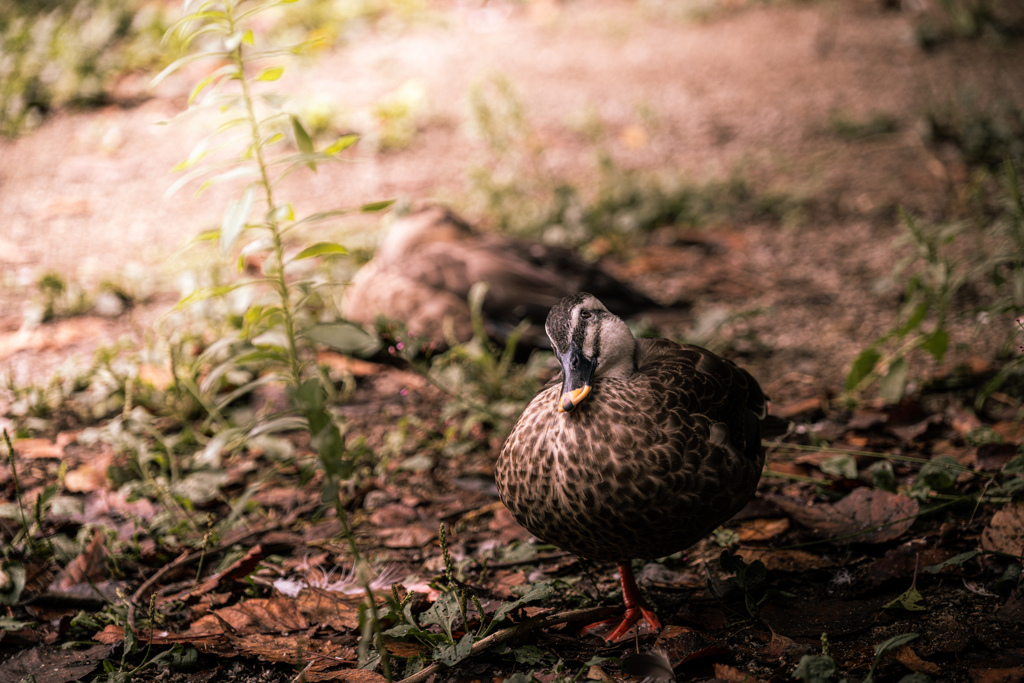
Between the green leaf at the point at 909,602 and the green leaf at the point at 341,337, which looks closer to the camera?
the green leaf at the point at 341,337

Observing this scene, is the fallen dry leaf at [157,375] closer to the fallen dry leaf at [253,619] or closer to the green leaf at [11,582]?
the green leaf at [11,582]

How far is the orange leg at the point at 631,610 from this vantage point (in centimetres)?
222

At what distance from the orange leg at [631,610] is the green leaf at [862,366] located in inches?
59.6

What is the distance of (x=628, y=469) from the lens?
2.03 meters

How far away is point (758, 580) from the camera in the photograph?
2.31 meters

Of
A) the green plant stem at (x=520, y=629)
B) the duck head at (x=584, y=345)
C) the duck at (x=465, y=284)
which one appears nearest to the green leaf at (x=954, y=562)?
the green plant stem at (x=520, y=629)

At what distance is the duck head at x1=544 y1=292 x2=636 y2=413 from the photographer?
215cm

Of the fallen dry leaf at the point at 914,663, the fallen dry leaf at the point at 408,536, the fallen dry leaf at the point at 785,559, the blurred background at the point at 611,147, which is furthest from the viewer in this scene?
the blurred background at the point at 611,147

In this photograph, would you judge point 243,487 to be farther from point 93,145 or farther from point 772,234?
point 93,145

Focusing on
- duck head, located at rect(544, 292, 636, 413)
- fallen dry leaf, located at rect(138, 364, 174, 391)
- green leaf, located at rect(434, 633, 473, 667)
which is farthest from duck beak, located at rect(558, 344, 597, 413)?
fallen dry leaf, located at rect(138, 364, 174, 391)

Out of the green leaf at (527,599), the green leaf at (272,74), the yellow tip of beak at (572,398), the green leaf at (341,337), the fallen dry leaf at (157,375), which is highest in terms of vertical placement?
the green leaf at (272,74)

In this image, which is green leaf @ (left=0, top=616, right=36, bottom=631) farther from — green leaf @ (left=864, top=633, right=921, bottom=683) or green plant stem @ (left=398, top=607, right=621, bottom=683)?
green leaf @ (left=864, top=633, right=921, bottom=683)

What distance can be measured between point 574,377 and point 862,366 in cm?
167

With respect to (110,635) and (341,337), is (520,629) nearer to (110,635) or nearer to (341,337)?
(341,337)
